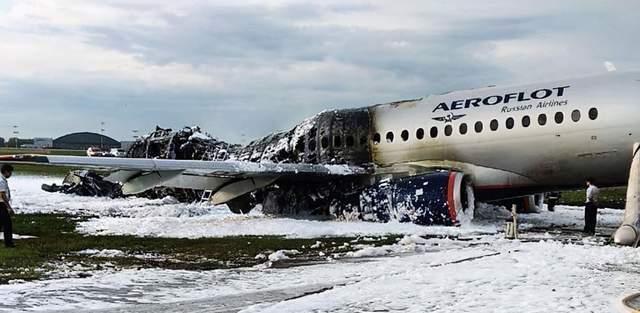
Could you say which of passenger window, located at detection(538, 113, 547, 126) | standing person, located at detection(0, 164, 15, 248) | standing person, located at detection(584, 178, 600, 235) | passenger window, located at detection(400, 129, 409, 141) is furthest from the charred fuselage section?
standing person, located at detection(0, 164, 15, 248)

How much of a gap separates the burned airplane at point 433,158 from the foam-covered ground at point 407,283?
287 centimetres

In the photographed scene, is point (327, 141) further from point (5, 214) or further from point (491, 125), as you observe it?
point (5, 214)

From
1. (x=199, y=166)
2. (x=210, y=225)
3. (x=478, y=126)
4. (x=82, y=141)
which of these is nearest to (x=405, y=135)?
(x=478, y=126)

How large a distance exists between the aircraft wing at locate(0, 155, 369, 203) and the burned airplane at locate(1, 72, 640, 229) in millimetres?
28

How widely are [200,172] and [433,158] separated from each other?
6.20 m

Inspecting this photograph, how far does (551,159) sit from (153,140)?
15.6 meters

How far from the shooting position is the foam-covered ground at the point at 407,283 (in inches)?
315

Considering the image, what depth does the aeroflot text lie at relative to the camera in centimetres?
1747

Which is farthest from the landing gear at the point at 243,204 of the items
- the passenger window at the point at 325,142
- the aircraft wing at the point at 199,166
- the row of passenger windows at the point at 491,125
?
the row of passenger windows at the point at 491,125

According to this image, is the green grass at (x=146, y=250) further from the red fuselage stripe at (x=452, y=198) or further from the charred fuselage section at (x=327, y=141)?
the charred fuselage section at (x=327, y=141)

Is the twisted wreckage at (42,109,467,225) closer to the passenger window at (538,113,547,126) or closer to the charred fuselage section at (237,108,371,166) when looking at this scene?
the charred fuselage section at (237,108,371,166)

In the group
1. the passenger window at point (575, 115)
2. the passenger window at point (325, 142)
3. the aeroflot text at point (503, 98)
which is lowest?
the passenger window at point (325, 142)

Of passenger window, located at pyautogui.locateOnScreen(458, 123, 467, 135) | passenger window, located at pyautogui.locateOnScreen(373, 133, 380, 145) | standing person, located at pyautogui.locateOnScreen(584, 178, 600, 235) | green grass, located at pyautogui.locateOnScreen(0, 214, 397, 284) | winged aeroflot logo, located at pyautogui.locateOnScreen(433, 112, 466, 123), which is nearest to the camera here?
green grass, located at pyautogui.locateOnScreen(0, 214, 397, 284)

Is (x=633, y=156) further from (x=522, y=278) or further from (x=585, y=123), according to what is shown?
(x=522, y=278)
